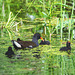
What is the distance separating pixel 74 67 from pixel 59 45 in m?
2.65

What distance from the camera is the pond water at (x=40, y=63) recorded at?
5.48 m

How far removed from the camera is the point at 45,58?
6.75m

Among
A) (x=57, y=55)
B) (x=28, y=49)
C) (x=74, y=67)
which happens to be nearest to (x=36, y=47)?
(x=28, y=49)

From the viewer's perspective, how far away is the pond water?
548cm

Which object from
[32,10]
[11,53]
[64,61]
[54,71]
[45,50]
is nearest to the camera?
[54,71]

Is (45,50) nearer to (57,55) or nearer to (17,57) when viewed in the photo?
(57,55)

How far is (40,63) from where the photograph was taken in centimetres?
619

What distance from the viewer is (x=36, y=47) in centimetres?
864

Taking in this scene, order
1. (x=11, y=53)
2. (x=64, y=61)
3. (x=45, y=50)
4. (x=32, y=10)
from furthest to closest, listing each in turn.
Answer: (x=32, y=10) < (x=45, y=50) < (x=11, y=53) < (x=64, y=61)

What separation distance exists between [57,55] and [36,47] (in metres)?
1.56

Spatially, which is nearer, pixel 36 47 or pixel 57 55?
pixel 57 55

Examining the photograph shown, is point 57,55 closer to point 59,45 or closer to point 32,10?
point 59,45

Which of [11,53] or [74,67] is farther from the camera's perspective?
[11,53]

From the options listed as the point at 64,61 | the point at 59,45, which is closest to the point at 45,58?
the point at 64,61
